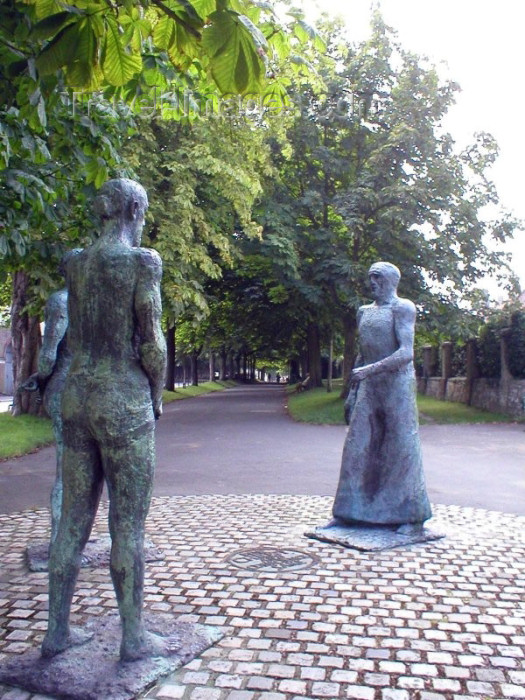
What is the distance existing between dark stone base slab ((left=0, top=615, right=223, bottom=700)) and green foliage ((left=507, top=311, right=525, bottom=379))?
65.1 feet

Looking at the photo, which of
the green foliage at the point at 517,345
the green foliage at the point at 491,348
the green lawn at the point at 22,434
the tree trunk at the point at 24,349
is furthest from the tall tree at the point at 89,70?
the green foliage at the point at 491,348

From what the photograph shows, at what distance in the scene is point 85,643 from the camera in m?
4.02

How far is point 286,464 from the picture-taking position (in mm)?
12477

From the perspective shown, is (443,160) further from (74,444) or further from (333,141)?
(74,444)

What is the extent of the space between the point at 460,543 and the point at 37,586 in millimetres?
3799

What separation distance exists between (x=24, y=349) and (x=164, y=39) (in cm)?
1720

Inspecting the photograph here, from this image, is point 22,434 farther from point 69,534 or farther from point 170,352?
point 170,352

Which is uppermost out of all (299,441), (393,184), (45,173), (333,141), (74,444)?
(333,141)

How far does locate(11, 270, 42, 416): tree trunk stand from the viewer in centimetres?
1869

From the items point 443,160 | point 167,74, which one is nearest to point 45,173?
point 167,74

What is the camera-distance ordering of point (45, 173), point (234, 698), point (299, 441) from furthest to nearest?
1. point (299, 441)
2. point (45, 173)
3. point (234, 698)

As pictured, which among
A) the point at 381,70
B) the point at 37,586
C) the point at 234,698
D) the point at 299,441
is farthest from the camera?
the point at 381,70

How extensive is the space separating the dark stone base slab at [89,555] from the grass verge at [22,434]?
7625 mm

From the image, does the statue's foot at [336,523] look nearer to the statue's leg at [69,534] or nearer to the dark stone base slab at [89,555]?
the dark stone base slab at [89,555]
